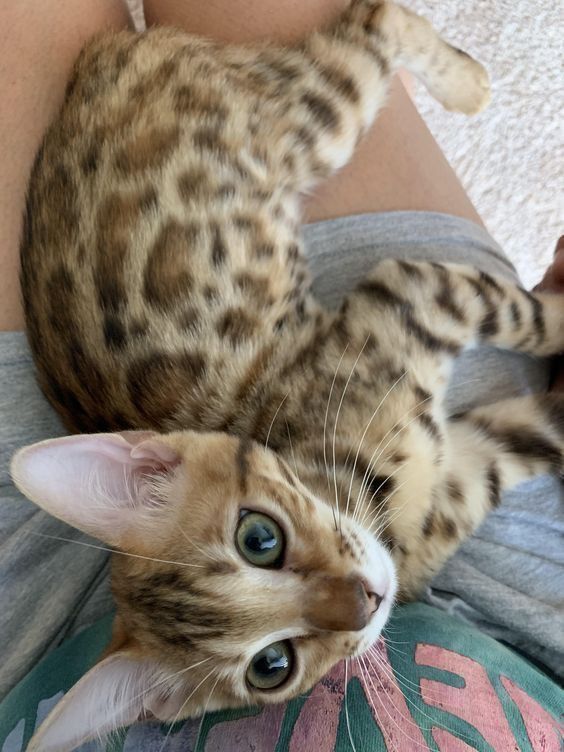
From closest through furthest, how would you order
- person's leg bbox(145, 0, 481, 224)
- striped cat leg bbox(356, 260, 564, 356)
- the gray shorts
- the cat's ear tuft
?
the cat's ear tuft, the gray shorts, striped cat leg bbox(356, 260, 564, 356), person's leg bbox(145, 0, 481, 224)

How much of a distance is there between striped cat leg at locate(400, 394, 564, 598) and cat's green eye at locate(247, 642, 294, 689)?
32 cm

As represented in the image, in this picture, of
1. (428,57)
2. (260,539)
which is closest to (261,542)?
(260,539)

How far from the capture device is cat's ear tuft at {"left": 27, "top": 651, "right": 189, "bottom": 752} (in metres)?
0.74

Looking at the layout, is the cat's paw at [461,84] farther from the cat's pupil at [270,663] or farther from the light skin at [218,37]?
the cat's pupil at [270,663]

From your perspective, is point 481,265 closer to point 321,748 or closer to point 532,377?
point 532,377

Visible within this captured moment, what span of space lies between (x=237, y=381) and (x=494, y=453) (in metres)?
Result: 0.48

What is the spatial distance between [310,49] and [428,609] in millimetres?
1069

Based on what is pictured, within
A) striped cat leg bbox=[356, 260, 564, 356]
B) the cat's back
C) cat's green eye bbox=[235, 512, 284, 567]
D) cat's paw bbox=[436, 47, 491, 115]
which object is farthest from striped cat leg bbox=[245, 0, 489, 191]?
cat's green eye bbox=[235, 512, 284, 567]

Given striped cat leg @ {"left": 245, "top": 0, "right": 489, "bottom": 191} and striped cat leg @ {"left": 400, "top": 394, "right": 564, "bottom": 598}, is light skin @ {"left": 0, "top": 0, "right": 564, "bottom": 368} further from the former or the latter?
striped cat leg @ {"left": 400, "top": 394, "right": 564, "bottom": 598}

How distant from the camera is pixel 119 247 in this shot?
→ 42.5 inches

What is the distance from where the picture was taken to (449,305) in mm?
1131

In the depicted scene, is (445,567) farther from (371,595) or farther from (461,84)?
(461,84)

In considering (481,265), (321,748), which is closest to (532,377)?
(481,265)

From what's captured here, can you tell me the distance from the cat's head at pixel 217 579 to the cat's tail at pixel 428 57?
978 mm
